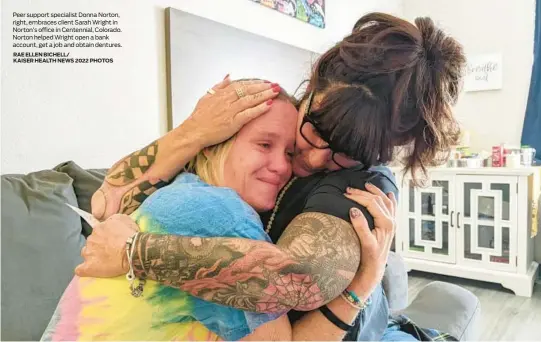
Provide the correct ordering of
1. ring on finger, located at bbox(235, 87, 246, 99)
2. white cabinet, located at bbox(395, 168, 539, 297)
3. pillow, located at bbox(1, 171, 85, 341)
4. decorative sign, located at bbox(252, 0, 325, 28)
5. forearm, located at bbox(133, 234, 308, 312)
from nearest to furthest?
forearm, located at bbox(133, 234, 308, 312) → ring on finger, located at bbox(235, 87, 246, 99) → pillow, located at bbox(1, 171, 85, 341) → decorative sign, located at bbox(252, 0, 325, 28) → white cabinet, located at bbox(395, 168, 539, 297)

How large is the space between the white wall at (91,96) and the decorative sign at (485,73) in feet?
7.53

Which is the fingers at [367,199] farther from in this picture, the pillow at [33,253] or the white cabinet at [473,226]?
the white cabinet at [473,226]

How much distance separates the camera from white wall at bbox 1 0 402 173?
58.7 inches

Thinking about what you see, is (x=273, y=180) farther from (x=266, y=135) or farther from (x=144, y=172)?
(x=144, y=172)

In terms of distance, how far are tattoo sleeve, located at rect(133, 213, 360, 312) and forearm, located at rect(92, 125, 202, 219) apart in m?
0.37

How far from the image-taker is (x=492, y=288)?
2.98 metres

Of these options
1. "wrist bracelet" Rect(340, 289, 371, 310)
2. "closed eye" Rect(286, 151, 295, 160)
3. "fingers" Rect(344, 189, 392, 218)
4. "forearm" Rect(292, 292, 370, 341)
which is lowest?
"forearm" Rect(292, 292, 370, 341)

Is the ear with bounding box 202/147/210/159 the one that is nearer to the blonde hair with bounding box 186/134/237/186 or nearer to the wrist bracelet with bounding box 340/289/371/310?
the blonde hair with bounding box 186/134/237/186

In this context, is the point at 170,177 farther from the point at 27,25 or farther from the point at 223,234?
the point at 27,25

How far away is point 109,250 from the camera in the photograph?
0.66 m

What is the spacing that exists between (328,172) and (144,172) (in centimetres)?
48

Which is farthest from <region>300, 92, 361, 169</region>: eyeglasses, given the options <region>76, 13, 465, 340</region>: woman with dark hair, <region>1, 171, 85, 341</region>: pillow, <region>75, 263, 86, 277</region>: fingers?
<region>1, 171, 85, 341</region>: pillow

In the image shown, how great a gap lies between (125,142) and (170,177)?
0.94m

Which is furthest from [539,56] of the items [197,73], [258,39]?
[197,73]
